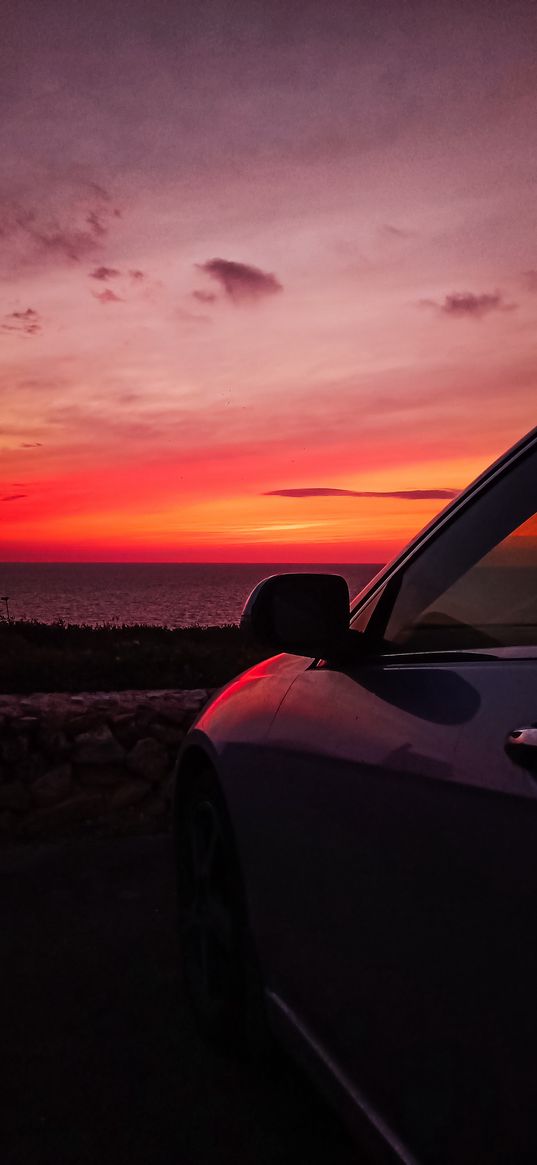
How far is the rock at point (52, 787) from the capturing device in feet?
18.7

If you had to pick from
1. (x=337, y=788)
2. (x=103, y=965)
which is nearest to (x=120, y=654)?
(x=103, y=965)

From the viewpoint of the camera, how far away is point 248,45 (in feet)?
16.8

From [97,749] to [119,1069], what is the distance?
3.22m

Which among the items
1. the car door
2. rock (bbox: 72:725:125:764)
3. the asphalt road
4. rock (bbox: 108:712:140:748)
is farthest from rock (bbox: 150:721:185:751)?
the car door

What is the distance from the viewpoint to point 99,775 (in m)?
5.94

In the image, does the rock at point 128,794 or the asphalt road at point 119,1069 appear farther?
the rock at point 128,794

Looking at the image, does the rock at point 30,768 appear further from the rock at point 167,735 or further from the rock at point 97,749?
the rock at point 167,735

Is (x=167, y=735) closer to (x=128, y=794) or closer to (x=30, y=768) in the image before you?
(x=128, y=794)

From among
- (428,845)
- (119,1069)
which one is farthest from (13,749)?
(428,845)

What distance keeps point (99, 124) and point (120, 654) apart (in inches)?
173

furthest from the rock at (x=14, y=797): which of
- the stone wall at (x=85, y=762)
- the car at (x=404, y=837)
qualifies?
the car at (x=404, y=837)

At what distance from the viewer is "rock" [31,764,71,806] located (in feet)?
18.7

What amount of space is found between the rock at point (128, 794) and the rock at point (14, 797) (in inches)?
21.5

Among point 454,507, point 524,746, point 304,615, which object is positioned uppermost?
point 454,507
